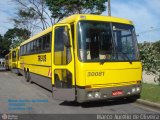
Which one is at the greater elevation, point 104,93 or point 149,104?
point 104,93

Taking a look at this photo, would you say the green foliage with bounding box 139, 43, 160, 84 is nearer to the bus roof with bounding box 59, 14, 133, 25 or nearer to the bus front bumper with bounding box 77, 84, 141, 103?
the bus roof with bounding box 59, 14, 133, 25

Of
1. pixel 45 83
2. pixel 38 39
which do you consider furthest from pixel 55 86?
pixel 38 39

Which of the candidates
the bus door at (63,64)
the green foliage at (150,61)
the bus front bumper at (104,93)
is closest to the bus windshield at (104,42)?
the bus door at (63,64)

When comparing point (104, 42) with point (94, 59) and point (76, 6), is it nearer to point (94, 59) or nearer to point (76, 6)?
point (94, 59)

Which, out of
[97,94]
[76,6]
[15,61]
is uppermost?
[76,6]

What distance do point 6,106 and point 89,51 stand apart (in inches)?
149

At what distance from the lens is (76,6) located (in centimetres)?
3316

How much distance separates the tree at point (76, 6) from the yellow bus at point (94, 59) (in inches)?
868

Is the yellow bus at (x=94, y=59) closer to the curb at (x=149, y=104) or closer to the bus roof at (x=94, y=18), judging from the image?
the bus roof at (x=94, y=18)

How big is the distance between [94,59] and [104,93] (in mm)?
1138

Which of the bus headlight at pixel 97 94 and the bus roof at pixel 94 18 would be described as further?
the bus roof at pixel 94 18

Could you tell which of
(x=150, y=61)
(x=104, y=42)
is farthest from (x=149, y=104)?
(x=150, y=61)

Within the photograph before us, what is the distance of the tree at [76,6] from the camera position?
108ft

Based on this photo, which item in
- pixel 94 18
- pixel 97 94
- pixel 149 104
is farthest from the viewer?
pixel 94 18
